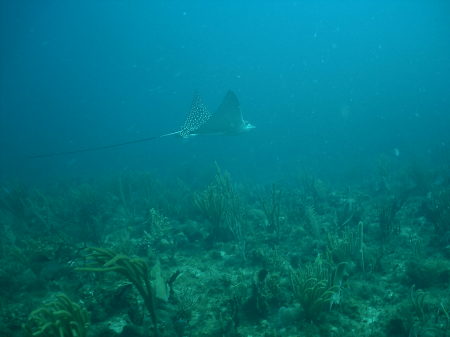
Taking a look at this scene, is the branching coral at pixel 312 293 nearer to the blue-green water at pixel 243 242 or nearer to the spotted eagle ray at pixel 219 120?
the blue-green water at pixel 243 242

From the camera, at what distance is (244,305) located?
4543 mm

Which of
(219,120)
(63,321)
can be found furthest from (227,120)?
(63,321)

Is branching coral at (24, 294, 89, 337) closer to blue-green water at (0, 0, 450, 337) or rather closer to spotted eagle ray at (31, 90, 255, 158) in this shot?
blue-green water at (0, 0, 450, 337)

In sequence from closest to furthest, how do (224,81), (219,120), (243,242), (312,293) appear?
1. (312,293)
2. (243,242)
3. (219,120)
4. (224,81)

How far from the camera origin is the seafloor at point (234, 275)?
3.93 m

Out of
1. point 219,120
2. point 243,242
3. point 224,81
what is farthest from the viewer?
point 224,81

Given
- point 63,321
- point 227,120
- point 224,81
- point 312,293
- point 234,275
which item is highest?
point 224,81

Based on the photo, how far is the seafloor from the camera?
3.93 m

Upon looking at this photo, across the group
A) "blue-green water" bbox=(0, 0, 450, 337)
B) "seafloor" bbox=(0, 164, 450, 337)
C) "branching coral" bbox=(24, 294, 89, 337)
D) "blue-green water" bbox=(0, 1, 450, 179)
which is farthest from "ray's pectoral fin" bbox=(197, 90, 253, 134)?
"blue-green water" bbox=(0, 1, 450, 179)

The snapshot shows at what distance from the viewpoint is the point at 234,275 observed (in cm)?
565

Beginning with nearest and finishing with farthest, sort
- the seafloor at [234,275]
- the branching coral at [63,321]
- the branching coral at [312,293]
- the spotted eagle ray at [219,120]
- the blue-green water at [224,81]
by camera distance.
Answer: the branching coral at [63,321] → the seafloor at [234,275] → the branching coral at [312,293] → the spotted eagle ray at [219,120] → the blue-green water at [224,81]

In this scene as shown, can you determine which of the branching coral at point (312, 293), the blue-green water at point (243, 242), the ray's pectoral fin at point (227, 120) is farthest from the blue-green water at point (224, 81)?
the branching coral at point (312, 293)

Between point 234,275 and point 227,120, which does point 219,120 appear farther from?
point 234,275

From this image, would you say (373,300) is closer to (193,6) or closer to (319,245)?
(319,245)
